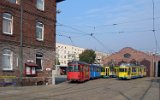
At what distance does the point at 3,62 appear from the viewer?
3216 cm

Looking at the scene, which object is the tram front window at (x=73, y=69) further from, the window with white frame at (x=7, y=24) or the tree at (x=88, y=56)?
the tree at (x=88, y=56)

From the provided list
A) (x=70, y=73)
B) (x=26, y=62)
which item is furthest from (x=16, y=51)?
(x=70, y=73)

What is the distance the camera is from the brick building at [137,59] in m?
89.8

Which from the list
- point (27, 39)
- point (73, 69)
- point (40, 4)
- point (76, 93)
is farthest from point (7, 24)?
point (73, 69)

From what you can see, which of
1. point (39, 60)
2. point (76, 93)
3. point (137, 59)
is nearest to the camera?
point (76, 93)

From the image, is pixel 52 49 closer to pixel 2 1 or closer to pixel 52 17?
pixel 52 17

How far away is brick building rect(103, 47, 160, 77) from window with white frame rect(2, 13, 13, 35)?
193 feet

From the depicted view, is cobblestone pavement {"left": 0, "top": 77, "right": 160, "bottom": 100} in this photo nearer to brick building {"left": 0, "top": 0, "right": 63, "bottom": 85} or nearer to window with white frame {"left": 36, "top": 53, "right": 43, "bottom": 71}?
brick building {"left": 0, "top": 0, "right": 63, "bottom": 85}

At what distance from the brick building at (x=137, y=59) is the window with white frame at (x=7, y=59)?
5871cm

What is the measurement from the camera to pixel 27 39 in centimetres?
3556

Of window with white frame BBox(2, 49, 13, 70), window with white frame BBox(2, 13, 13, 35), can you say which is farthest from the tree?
window with white frame BBox(2, 49, 13, 70)

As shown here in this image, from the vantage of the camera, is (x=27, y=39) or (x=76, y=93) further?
(x=27, y=39)

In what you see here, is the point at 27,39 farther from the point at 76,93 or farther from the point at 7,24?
the point at 76,93

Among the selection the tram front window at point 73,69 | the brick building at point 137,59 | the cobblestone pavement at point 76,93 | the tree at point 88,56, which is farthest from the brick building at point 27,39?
the tree at point 88,56
